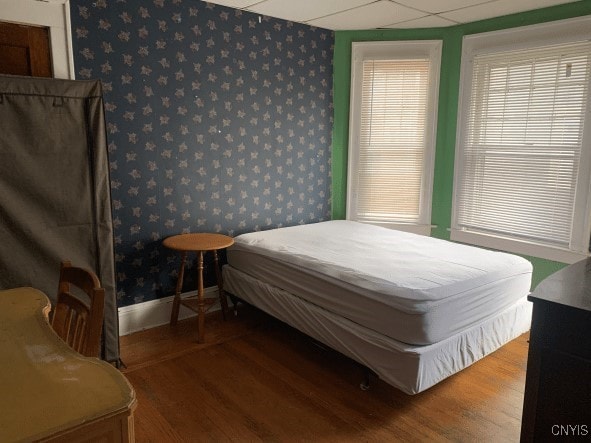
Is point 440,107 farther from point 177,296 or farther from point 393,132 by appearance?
point 177,296

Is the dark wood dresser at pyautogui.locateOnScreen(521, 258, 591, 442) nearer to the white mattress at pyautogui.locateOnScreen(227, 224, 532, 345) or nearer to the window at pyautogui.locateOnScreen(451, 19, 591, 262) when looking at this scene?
the white mattress at pyautogui.locateOnScreen(227, 224, 532, 345)

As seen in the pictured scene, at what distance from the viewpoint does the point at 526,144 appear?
3.42 m

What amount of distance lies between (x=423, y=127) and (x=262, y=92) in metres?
1.43

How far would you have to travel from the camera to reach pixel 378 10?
3.37 metres

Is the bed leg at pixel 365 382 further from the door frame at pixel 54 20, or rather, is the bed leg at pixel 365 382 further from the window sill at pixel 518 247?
the door frame at pixel 54 20

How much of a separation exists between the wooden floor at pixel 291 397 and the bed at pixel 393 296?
0.18 meters

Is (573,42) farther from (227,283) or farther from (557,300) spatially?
(227,283)

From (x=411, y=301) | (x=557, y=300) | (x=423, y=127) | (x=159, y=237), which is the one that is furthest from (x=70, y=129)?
(x=423, y=127)

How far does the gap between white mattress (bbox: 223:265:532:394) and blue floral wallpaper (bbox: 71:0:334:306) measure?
0.82 metres

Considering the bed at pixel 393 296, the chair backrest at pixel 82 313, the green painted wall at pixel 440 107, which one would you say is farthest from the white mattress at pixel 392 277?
the chair backrest at pixel 82 313

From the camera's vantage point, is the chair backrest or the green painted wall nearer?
the chair backrest

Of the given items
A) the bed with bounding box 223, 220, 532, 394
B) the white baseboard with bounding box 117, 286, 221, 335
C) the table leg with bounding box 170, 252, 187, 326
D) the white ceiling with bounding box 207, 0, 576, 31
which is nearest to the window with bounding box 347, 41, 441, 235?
the white ceiling with bounding box 207, 0, 576, 31

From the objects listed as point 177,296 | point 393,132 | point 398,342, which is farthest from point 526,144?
point 177,296

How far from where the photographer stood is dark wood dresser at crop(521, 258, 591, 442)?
143 cm
